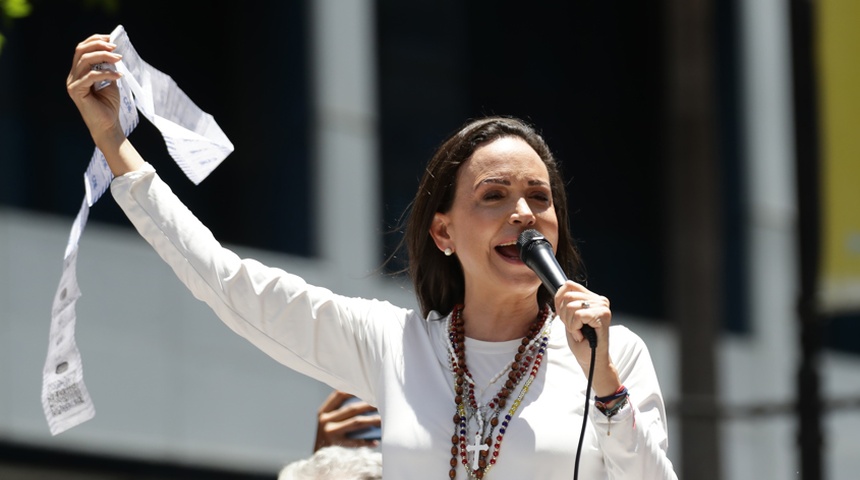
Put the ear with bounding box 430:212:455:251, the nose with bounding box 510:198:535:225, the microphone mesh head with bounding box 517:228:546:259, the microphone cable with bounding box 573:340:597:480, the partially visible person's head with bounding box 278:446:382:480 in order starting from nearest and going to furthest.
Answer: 1. the microphone cable with bounding box 573:340:597:480
2. the microphone mesh head with bounding box 517:228:546:259
3. the nose with bounding box 510:198:535:225
4. the ear with bounding box 430:212:455:251
5. the partially visible person's head with bounding box 278:446:382:480

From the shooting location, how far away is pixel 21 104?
372 inches

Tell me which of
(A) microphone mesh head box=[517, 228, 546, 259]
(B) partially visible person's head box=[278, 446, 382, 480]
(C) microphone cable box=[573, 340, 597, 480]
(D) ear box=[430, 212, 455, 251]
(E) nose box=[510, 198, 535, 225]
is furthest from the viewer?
(B) partially visible person's head box=[278, 446, 382, 480]

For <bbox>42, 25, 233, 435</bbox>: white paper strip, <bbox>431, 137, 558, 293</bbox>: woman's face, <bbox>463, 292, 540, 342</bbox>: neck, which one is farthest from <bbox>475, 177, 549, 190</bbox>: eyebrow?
<bbox>42, 25, 233, 435</bbox>: white paper strip

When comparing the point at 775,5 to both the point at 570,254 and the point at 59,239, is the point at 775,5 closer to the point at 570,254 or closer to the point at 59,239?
the point at 59,239

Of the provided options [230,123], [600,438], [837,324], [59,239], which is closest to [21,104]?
[59,239]

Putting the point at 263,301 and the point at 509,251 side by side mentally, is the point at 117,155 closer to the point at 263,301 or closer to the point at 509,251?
the point at 263,301

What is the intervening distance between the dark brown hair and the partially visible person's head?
44 cm

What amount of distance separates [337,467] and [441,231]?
65cm

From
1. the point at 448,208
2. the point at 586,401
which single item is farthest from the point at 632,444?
the point at 448,208

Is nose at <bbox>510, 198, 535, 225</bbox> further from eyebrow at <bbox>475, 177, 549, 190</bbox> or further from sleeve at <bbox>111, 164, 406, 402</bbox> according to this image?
sleeve at <bbox>111, 164, 406, 402</bbox>

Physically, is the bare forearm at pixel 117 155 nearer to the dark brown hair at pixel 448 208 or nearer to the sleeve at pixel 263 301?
the sleeve at pixel 263 301

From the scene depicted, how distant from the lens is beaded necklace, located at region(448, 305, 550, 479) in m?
2.85

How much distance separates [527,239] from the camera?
112 inches

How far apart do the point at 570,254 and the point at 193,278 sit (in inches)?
33.1
